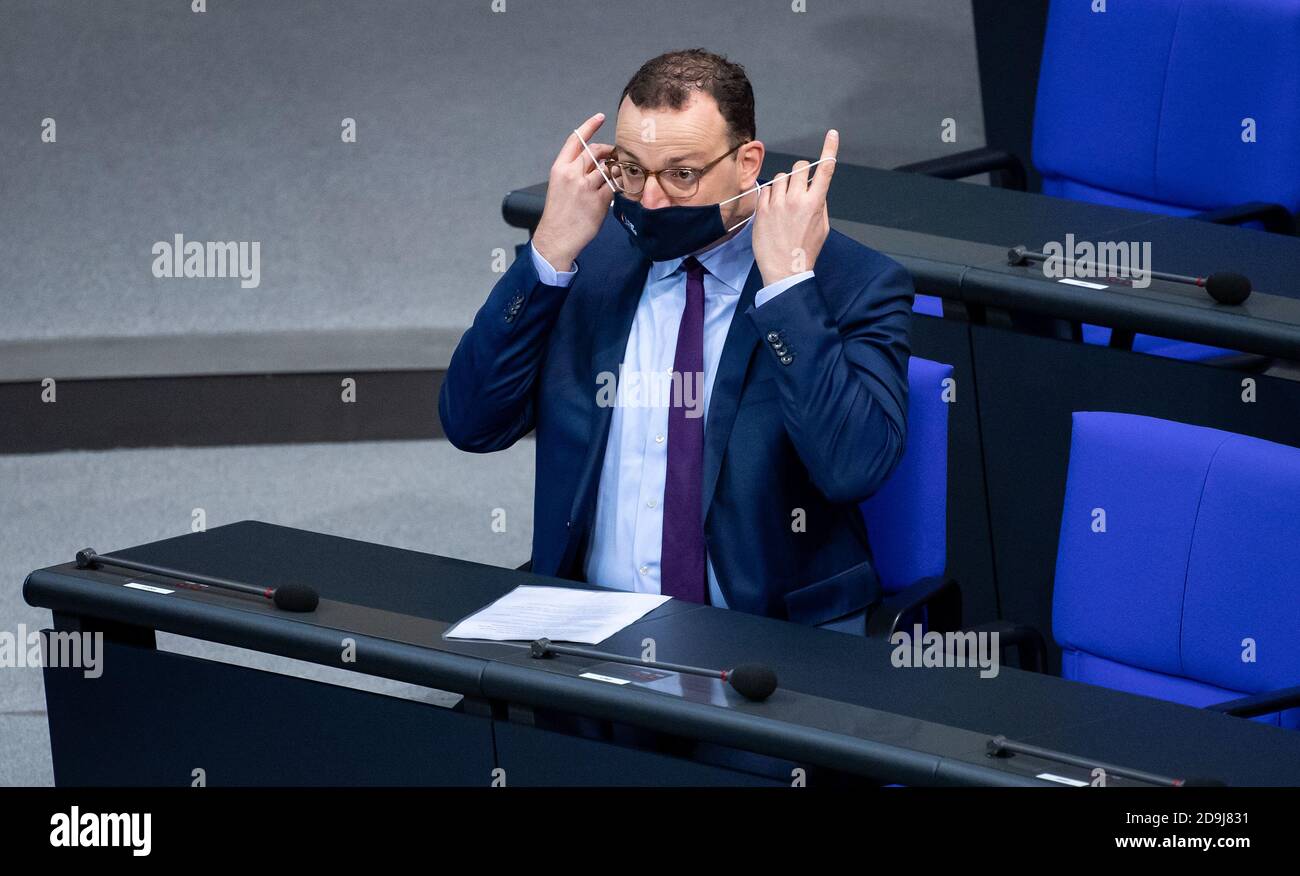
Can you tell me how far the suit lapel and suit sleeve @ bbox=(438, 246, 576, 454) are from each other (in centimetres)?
27

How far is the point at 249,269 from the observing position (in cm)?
556

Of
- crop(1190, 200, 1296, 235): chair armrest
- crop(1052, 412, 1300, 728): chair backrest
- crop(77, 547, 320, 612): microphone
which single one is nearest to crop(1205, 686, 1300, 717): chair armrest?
crop(1052, 412, 1300, 728): chair backrest

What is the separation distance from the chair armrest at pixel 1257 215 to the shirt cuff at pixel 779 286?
5.38ft

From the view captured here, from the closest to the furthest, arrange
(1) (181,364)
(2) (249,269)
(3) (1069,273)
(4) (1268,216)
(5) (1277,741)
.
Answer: (5) (1277,741) → (3) (1069,273) → (4) (1268,216) → (1) (181,364) → (2) (249,269)

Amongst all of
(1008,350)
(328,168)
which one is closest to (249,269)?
(328,168)

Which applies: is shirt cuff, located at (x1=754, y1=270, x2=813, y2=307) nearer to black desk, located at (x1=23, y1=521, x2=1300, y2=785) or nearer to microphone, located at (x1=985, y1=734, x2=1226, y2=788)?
black desk, located at (x1=23, y1=521, x2=1300, y2=785)

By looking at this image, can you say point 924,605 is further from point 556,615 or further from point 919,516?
point 556,615

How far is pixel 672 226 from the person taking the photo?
2.87 meters

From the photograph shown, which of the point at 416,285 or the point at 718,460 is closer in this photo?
the point at 718,460

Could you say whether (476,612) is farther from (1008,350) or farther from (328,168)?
(328,168)

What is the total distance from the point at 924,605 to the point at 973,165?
6.07 ft

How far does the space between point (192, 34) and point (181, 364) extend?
135 cm

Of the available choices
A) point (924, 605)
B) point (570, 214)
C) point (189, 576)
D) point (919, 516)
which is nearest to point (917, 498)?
point (919, 516)
